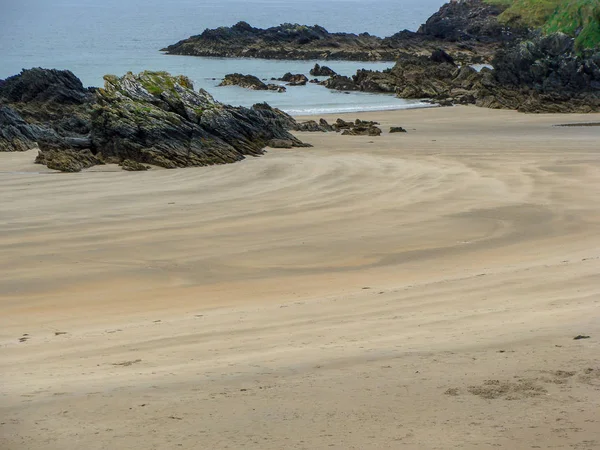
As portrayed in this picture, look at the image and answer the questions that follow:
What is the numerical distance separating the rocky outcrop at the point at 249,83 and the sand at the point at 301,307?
95.3 feet

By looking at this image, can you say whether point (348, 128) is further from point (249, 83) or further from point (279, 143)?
point (249, 83)

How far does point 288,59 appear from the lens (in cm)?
6969

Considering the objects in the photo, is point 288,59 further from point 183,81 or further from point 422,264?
point 422,264

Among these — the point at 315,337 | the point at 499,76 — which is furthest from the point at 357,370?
the point at 499,76

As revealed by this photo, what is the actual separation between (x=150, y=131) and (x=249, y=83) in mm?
29827

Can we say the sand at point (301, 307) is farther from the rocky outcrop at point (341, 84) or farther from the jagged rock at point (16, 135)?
the rocky outcrop at point (341, 84)

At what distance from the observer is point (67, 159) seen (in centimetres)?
1759

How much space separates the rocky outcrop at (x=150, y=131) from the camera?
1802 cm

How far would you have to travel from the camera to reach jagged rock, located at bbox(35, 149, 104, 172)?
17297mm

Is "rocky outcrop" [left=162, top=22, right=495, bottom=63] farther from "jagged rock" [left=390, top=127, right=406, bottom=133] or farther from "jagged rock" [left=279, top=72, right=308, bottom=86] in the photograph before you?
"jagged rock" [left=390, top=127, right=406, bottom=133]

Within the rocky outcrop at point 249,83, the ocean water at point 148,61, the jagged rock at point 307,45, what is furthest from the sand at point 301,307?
the jagged rock at point 307,45

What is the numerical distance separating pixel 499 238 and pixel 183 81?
36.9ft

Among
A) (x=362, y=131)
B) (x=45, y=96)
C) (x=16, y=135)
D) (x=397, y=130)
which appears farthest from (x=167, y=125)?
(x=45, y=96)

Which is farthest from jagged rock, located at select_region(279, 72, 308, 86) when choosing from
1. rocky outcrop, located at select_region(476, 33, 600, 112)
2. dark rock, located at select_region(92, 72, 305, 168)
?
dark rock, located at select_region(92, 72, 305, 168)
